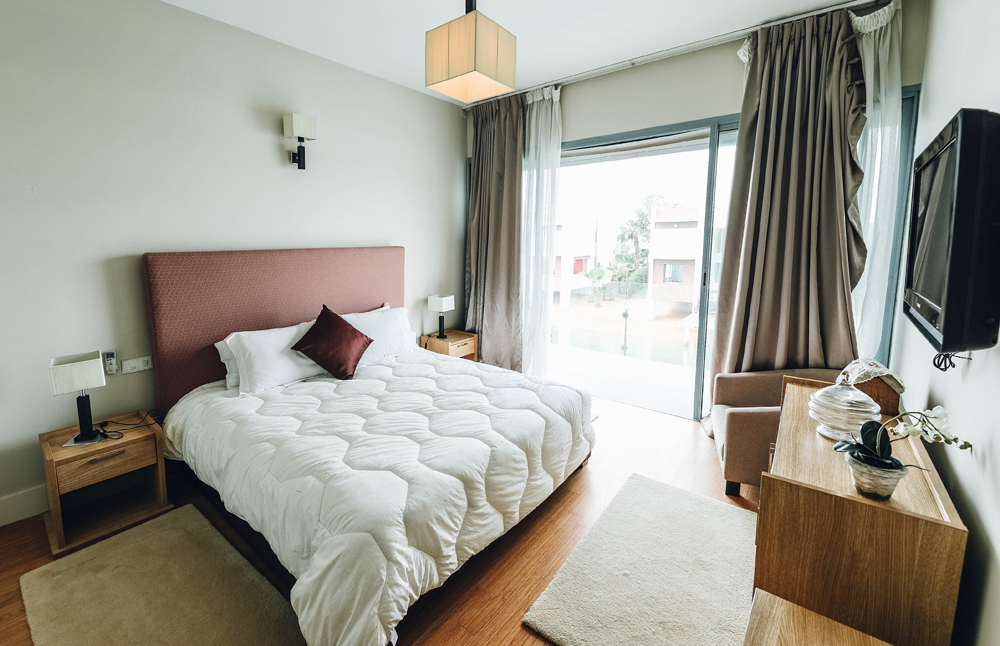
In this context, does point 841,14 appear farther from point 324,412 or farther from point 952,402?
point 324,412

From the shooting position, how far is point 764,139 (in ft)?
10.2

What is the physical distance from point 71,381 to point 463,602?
84.9 inches

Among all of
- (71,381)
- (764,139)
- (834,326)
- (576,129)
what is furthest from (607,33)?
(71,381)

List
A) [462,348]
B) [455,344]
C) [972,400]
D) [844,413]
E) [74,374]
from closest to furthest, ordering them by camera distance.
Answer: [972,400], [844,413], [74,374], [455,344], [462,348]

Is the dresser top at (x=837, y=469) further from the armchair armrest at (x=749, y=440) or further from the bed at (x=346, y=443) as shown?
the bed at (x=346, y=443)

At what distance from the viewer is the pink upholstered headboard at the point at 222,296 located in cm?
275

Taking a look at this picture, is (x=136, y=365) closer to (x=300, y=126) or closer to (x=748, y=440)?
(x=300, y=126)

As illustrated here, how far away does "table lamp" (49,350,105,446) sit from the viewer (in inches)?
86.8

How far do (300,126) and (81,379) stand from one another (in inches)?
81.8

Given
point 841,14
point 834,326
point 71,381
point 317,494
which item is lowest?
point 317,494

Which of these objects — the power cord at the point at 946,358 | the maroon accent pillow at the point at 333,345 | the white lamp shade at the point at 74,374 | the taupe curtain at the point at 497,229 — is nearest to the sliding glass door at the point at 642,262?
the taupe curtain at the point at 497,229

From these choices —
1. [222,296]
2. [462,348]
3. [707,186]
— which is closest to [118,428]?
[222,296]

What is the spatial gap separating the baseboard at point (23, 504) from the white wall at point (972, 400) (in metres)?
3.85

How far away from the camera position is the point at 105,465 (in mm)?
2322
